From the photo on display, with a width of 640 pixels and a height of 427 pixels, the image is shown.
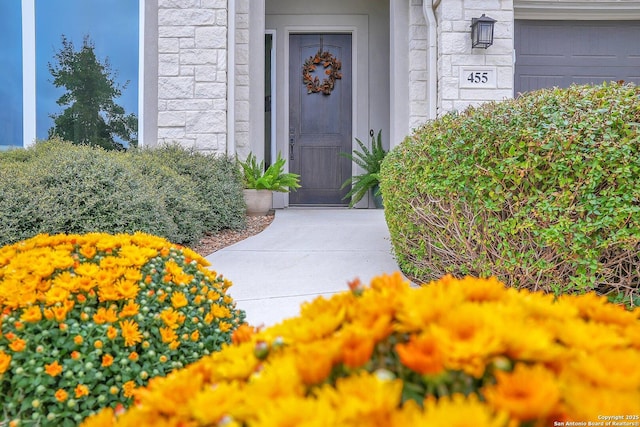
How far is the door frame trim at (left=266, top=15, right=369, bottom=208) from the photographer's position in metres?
6.48

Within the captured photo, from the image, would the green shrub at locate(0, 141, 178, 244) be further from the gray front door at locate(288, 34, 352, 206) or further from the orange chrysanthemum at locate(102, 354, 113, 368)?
Answer: the gray front door at locate(288, 34, 352, 206)

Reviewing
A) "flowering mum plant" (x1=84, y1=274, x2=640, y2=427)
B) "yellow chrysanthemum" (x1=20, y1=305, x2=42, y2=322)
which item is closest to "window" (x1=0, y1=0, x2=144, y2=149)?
"yellow chrysanthemum" (x1=20, y1=305, x2=42, y2=322)

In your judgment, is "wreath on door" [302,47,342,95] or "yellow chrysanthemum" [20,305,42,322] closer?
"yellow chrysanthemum" [20,305,42,322]

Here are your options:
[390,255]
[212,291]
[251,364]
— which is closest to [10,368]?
[212,291]

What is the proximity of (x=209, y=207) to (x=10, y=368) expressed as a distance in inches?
122

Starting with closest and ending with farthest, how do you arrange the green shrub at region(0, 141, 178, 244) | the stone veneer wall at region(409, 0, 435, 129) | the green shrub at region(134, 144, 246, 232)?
the green shrub at region(0, 141, 178, 244)
the green shrub at region(134, 144, 246, 232)
the stone veneer wall at region(409, 0, 435, 129)

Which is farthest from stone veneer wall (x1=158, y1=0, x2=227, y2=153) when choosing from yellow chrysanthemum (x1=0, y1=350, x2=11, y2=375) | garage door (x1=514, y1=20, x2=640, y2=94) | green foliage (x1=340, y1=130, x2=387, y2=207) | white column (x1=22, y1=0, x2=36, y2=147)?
yellow chrysanthemum (x1=0, y1=350, x2=11, y2=375)

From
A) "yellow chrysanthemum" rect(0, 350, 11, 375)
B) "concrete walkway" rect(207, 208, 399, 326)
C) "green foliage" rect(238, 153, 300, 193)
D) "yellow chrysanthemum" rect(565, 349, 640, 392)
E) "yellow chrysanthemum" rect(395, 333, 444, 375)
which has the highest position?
"green foliage" rect(238, 153, 300, 193)

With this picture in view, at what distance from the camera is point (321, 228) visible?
4.49 metres

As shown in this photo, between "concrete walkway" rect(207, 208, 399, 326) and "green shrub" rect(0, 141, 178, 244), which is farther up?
"green shrub" rect(0, 141, 178, 244)

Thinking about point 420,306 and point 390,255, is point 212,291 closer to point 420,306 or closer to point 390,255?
point 420,306

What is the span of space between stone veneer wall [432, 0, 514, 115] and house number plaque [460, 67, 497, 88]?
36mm

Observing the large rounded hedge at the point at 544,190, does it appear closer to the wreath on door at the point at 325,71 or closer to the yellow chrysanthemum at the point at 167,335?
the yellow chrysanthemum at the point at 167,335

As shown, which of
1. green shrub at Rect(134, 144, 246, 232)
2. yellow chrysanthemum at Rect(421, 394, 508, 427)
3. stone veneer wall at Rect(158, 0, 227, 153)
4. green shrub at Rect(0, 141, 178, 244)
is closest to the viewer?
yellow chrysanthemum at Rect(421, 394, 508, 427)
